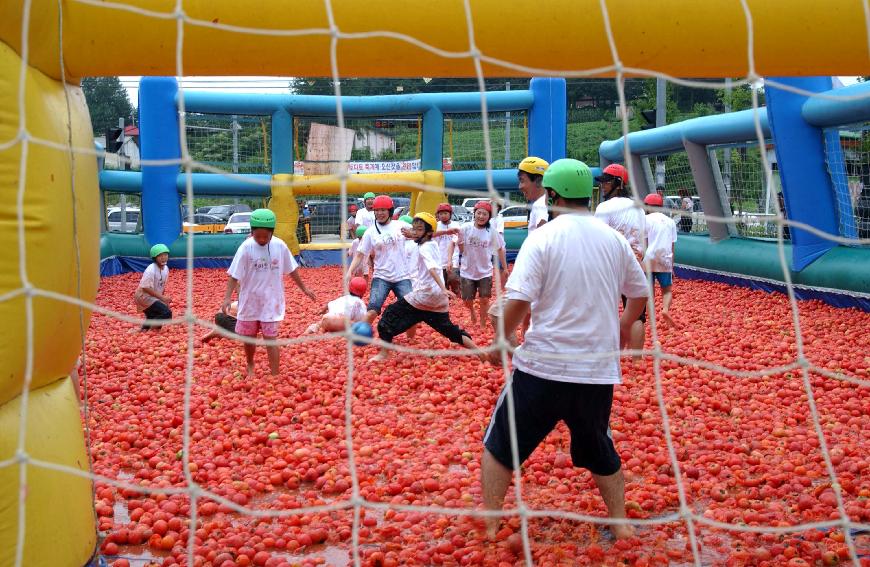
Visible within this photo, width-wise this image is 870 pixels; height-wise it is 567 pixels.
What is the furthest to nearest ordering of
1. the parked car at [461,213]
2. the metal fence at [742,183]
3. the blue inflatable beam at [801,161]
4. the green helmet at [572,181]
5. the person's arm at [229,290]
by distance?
the parked car at [461,213] → the metal fence at [742,183] → the blue inflatable beam at [801,161] → the person's arm at [229,290] → the green helmet at [572,181]

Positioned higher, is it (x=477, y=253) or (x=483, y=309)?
(x=477, y=253)

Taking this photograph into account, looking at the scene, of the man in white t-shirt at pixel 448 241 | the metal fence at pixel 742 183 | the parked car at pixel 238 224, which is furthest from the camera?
the parked car at pixel 238 224

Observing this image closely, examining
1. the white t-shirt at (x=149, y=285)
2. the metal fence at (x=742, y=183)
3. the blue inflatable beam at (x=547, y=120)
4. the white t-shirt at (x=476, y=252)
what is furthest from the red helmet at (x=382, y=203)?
the blue inflatable beam at (x=547, y=120)

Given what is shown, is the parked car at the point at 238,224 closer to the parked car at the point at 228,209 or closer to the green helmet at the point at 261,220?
the parked car at the point at 228,209

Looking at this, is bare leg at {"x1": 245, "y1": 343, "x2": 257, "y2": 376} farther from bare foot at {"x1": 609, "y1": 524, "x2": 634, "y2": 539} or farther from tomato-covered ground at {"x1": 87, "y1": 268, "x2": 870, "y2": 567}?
bare foot at {"x1": 609, "y1": 524, "x2": 634, "y2": 539}

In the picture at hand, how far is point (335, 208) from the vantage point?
23.1m

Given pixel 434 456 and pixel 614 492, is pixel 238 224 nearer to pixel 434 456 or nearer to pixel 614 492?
pixel 434 456

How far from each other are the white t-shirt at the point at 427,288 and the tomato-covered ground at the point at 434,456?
530 mm

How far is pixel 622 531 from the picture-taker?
340 cm

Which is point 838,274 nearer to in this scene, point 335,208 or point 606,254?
point 606,254

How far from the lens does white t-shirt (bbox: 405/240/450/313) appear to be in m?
6.82

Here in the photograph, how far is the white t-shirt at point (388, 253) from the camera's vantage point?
7.79 metres

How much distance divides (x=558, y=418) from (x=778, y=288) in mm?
8849

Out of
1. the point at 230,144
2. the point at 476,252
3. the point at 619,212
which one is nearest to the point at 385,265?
the point at 476,252
